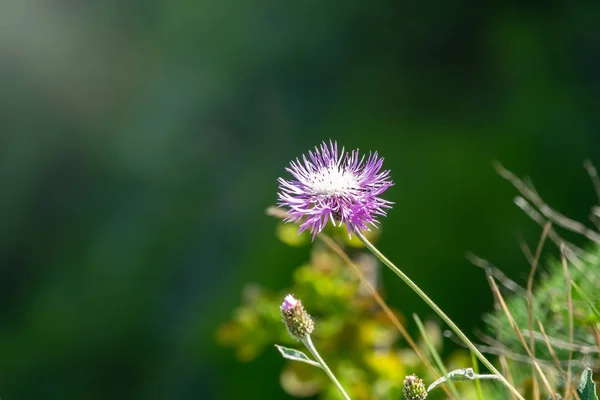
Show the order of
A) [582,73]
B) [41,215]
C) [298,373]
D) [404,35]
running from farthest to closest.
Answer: [41,215] → [404,35] → [582,73] → [298,373]

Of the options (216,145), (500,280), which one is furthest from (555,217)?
(216,145)

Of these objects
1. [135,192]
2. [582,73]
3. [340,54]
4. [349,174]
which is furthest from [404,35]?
[349,174]

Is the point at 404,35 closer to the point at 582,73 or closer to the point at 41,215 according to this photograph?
the point at 582,73

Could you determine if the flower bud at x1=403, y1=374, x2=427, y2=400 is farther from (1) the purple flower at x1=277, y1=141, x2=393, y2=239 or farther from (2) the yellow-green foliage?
(2) the yellow-green foliage

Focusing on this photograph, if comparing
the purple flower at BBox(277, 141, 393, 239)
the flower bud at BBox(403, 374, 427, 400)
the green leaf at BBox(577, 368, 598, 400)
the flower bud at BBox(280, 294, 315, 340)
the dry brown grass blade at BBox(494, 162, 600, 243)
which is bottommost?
the green leaf at BBox(577, 368, 598, 400)

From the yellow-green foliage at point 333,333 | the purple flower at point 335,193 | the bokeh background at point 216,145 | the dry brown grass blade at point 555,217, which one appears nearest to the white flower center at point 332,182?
the purple flower at point 335,193

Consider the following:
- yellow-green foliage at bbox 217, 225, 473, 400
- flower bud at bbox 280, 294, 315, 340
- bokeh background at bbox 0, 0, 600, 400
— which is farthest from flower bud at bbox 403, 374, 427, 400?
bokeh background at bbox 0, 0, 600, 400

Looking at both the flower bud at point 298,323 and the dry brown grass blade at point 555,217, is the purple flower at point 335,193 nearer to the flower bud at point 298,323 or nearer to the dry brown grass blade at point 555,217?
the flower bud at point 298,323
